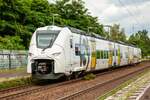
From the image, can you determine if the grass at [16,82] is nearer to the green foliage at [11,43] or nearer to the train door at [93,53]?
the train door at [93,53]

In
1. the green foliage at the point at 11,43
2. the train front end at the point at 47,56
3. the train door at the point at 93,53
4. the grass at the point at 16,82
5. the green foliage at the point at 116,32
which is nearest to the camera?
the grass at the point at 16,82

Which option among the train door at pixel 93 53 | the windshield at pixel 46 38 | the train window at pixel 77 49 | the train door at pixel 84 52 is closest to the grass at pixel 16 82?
the windshield at pixel 46 38

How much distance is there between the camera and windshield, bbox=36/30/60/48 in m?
26.0

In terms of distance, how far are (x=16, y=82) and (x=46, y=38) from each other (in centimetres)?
325

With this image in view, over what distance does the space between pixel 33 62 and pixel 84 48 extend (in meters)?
6.85

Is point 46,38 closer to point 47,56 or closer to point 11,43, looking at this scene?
point 47,56

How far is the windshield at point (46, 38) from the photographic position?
26020 mm

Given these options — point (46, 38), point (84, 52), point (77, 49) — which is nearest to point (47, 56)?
point (46, 38)

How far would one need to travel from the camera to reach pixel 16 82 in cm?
2642

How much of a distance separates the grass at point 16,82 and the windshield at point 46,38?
8.56 ft

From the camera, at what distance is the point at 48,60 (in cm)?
2575

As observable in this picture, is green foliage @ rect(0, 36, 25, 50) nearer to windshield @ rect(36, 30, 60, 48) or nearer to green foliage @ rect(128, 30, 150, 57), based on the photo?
windshield @ rect(36, 30, 60, 48)

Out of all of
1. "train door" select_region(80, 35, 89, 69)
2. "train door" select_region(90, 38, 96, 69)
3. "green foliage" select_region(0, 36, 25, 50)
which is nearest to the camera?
"train door" select_region(80, 35, 89, 69)

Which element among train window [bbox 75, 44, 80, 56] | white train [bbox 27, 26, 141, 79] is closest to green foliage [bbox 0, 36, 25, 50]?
white train [bbox 27, 26, 141, 79]
